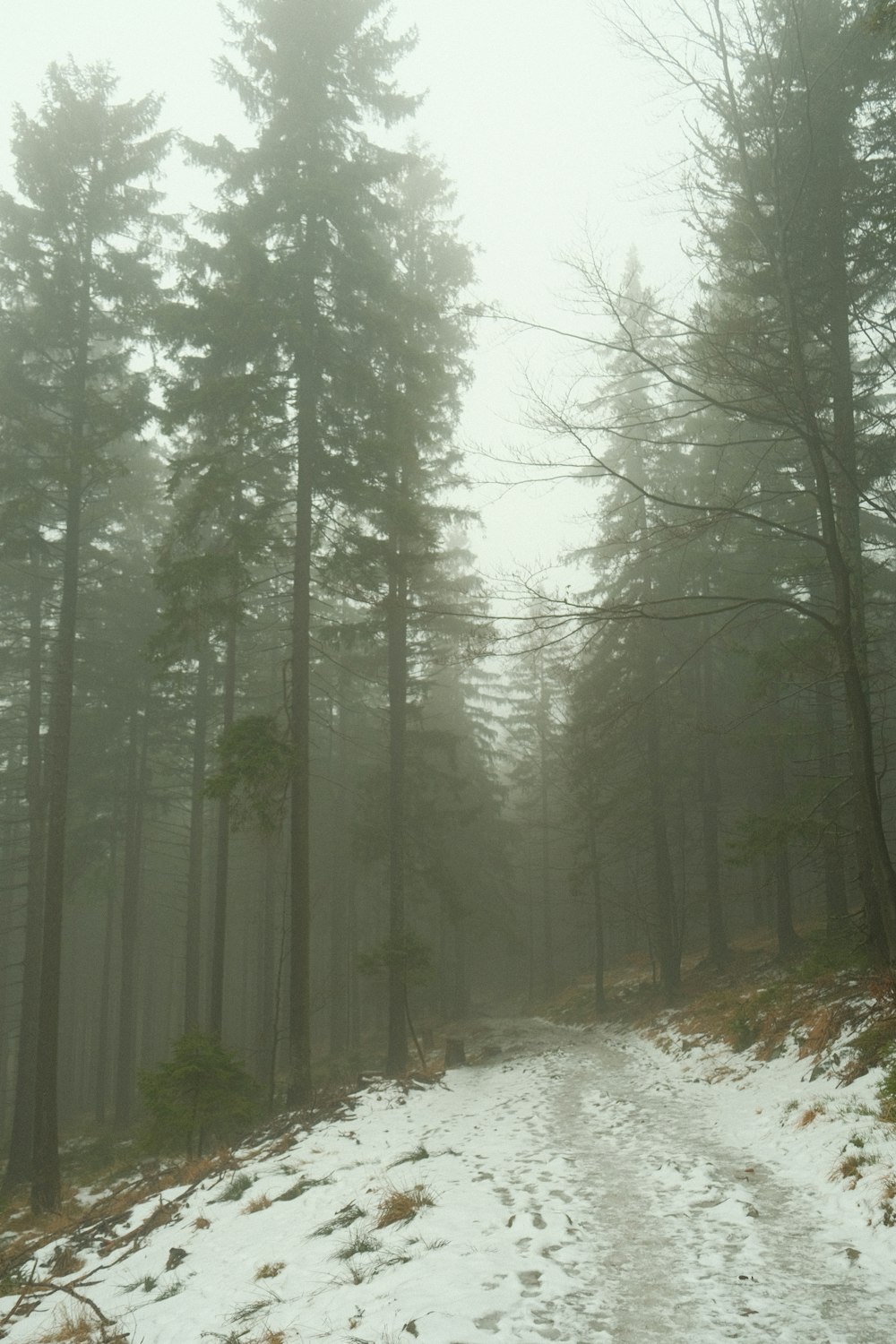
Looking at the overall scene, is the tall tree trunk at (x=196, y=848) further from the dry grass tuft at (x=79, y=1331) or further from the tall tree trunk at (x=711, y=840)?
the dry grass tuft at (x=79, y=1331)

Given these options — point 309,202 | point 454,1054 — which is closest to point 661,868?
point 454,1054

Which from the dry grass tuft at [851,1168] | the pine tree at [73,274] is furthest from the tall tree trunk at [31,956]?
the dry grass tuft at [851,1168]

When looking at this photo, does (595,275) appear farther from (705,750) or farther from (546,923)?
(546,923)

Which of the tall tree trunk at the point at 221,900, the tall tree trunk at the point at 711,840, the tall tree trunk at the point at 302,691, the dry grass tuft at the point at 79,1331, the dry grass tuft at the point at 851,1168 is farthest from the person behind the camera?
the tall tree trunk at the point at 711,840

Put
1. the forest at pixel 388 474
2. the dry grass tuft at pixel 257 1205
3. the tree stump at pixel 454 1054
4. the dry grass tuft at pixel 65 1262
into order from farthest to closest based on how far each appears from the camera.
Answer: the tree stump at pixel 454 1054 < the forest at pixel 388 474 < the dry grass tuft at pixel 65 1262 < the dry grass tuft at pixel 257 1205

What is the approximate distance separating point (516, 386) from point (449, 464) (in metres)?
11.5

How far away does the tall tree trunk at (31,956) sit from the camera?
1487 cm

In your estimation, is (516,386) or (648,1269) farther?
(516,386)

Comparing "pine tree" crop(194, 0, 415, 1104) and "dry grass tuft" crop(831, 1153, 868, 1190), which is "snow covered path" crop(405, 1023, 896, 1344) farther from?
"pine tree" crop(194, 0, 415, 1104)

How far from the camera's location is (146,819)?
2377cm

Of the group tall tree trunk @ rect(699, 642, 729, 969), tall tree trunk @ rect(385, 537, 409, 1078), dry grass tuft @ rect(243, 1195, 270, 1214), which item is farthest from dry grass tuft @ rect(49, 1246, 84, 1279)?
tall tree trunk @ rect(699, 642, 729, 969)

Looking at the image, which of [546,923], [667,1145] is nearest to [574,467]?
[667,1145]

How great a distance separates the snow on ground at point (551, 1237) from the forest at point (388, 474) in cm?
293

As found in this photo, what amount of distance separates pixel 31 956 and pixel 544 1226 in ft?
48.5
